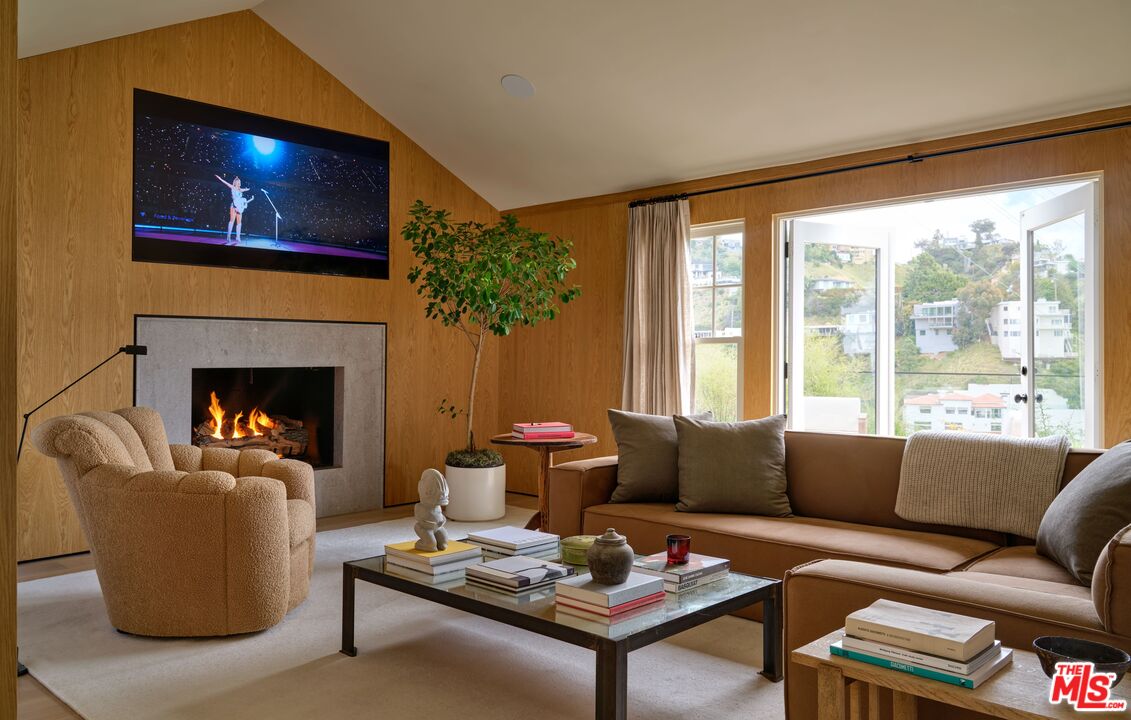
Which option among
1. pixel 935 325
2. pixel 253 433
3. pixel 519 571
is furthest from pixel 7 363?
pixel 935 325

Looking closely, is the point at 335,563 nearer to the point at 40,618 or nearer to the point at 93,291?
the point at 40,618

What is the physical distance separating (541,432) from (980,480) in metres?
2.34

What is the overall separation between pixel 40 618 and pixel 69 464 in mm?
749

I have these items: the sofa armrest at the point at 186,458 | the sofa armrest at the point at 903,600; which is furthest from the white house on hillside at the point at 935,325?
the sofa armrest at the point at 186,458

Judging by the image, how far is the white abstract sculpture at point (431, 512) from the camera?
2881 millimetres

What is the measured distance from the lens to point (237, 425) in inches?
212

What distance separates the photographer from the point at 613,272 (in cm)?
582

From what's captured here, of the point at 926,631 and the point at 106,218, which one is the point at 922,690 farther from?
the point at 106,218

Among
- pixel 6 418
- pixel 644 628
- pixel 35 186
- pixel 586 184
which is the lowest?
pixel 644 628

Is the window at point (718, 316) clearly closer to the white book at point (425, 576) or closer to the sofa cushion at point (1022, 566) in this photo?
the sofa cushion at point (1022, 566)

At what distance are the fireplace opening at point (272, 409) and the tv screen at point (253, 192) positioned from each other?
29.9 inches

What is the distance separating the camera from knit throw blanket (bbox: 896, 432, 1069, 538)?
10.0 ft

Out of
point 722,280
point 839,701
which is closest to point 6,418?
point 839,701

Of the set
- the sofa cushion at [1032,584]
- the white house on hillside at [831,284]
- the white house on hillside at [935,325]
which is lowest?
the sofa cushion at [1032,584]
